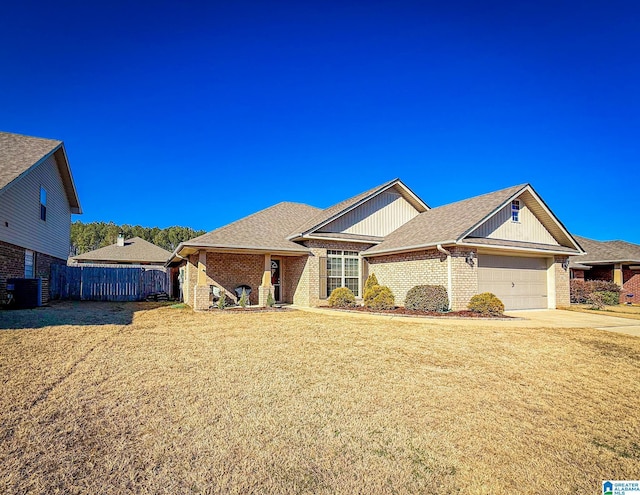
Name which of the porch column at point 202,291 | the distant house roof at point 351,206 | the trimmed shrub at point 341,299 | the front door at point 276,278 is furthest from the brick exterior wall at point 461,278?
the porch column at point 202,291

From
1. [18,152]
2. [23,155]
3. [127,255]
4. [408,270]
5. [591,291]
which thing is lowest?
[591,291]

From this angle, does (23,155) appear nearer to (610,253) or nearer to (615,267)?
(615,267)

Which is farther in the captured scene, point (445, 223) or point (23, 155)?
point (445, 223)

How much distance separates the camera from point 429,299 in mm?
13586

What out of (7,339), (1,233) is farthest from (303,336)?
(1,233)

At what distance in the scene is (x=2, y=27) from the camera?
496 inches

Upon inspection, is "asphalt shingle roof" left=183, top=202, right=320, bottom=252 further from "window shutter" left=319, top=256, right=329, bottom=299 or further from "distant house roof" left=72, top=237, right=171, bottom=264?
"distant house roof" left=72, top=237, right=171, bottom=264

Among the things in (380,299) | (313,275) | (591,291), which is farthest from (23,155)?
(591,291)

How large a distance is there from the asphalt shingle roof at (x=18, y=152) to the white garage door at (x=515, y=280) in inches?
695

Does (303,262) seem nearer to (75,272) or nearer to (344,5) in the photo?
(344,5)

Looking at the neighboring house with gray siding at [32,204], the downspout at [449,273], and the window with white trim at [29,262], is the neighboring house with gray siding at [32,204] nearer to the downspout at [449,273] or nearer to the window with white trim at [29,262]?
the window with white trim at [29,262]

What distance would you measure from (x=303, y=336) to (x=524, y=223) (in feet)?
41.1

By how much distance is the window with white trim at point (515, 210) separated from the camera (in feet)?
52.7

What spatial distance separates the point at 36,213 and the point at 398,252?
52.7 feet
